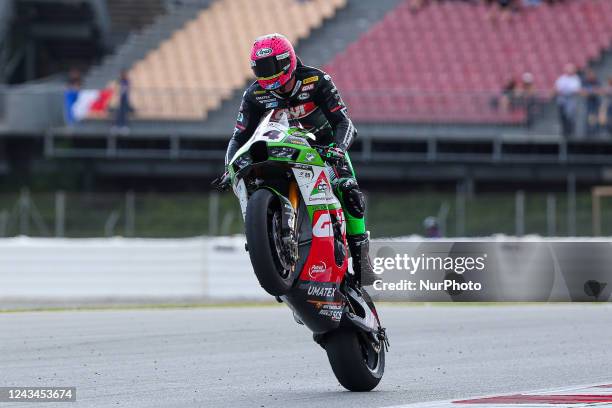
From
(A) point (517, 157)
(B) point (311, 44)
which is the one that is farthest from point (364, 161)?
(B) point (311, 44)

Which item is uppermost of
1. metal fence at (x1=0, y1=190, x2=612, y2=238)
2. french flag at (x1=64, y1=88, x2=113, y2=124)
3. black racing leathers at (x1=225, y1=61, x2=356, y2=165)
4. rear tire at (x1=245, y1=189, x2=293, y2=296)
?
black racing leathers at (x1=225, y1=61, x2=356, y2=165)

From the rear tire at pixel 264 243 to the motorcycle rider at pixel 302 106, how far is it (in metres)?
0.66

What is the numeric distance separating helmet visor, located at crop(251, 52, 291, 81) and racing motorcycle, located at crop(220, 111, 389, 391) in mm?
243

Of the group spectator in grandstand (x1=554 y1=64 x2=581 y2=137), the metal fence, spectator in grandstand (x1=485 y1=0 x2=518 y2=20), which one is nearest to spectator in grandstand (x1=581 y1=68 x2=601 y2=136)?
spectator in grandstand (x1=554 y1=64 x2=581 y2=137)

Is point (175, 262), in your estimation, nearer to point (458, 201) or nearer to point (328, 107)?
point (458, 201)

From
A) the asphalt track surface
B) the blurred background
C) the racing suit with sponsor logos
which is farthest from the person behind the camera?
the blurred background

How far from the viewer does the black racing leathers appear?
23.9 ft

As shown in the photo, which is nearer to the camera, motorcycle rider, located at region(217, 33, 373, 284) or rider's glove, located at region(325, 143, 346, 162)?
rider's glove, located at region(325, 143, 346, 162)

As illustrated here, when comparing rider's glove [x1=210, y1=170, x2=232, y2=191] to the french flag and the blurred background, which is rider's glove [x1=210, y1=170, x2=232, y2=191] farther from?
the french flag

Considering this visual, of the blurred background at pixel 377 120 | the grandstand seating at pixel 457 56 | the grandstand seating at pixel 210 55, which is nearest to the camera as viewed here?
the blurred background at pixel 377 120

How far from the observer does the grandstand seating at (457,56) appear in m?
24.1

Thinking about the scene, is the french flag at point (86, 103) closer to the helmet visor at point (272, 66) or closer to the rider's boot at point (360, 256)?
the rider's boot at point (360, 256)

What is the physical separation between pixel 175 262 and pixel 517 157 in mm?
8579

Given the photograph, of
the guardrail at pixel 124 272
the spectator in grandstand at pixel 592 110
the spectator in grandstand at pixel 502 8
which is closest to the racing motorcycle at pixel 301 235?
the guardrail at pixel 124 272
